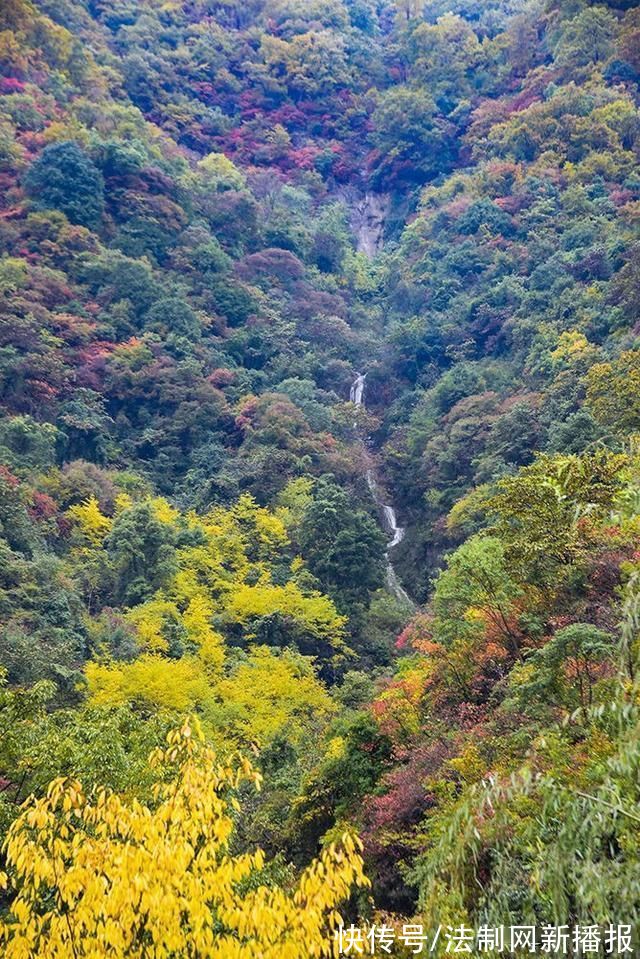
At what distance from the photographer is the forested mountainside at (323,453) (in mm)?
4410

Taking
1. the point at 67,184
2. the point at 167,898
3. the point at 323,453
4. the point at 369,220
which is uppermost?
the point at 369,220

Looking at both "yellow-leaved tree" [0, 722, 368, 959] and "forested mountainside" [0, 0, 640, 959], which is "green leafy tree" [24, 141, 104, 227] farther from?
"yellow-leaved tree" [0, 722, 368, 959]

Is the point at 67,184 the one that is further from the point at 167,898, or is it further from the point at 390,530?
the point at 167,898

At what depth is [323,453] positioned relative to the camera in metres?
28.9

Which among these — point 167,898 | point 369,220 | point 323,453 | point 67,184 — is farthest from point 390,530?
point 369,220

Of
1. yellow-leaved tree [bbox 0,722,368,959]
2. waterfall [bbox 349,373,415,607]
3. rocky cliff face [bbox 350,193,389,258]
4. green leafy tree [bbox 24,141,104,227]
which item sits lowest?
yellow-leaved tree [bbox 0,722,368,959]

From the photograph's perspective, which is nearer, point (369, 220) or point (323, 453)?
point (323, 453)

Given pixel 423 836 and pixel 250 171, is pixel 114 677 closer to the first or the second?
pixel 423 836

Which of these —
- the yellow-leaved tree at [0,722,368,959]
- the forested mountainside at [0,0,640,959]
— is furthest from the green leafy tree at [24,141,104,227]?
the yellow-leaved tree at [0,722,368,959]

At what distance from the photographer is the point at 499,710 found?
9.13 m

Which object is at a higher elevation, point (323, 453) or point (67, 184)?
point (67, 184)

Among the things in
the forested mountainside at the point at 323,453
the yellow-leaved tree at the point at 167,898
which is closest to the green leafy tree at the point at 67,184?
the forested mountainside at the point at 323,453

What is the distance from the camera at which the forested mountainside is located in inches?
174

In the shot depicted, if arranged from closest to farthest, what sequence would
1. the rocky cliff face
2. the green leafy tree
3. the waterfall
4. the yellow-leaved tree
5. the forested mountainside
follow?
the yellow-leaved tree < the forested mountainside < the waterfall < the green leafy tree < the rocky cliff face
